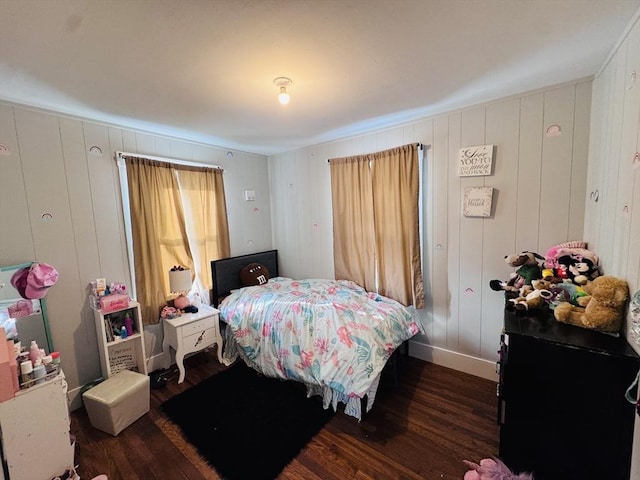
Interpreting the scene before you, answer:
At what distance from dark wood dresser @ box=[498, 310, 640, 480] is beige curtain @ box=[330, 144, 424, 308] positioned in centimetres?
131

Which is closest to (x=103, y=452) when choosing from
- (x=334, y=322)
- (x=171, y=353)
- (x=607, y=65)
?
(x=171, y=353)

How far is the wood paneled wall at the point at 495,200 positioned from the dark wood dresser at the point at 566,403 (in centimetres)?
99

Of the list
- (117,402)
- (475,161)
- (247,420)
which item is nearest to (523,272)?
(475,161)

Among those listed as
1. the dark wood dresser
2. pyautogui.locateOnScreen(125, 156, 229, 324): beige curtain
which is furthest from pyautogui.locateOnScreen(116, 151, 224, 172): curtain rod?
the dark wood dresser

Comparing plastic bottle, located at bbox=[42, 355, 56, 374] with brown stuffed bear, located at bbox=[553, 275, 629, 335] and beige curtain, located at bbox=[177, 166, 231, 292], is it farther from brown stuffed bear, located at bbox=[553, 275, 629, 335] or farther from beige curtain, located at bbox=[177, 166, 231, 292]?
brown stuffed bear, located at bbox=[553, 275, 629, 335]

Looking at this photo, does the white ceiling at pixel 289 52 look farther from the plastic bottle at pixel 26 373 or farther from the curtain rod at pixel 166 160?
the plastic bottle at pixel 26 373

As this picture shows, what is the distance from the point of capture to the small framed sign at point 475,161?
7.51ft

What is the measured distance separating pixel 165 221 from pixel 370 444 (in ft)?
8.74

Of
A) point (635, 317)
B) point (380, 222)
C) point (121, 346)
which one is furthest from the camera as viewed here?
point (380, 222)

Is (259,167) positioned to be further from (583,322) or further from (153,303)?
(583,322)

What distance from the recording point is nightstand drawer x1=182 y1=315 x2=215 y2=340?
101 inches

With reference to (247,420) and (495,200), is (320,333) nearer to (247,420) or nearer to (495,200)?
(247,420)

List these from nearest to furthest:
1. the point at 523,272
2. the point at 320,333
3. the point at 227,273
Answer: the point at 523,272, the point at 320,333, the point at 227,273

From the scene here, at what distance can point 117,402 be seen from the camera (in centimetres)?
199
